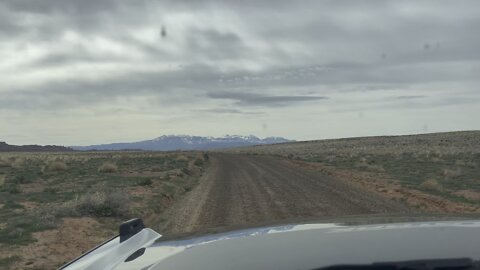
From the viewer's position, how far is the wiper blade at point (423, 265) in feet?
5.81

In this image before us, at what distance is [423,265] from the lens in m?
1.79

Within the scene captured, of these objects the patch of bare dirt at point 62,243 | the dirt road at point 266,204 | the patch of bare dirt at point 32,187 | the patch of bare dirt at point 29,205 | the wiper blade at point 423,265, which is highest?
the wiper blade at point 423,265

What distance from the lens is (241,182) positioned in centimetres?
2516

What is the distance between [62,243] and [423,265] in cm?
1030

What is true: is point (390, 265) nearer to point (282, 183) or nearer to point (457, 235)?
point (457, 235)

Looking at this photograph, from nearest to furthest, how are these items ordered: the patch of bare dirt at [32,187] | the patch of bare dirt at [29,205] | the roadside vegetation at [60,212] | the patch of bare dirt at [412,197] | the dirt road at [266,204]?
the roadside vegetation at [60,212] → the dirt road at [266,204] → the patch of bare dirt at [412,197] → the patch of bare dirt at [29,205] → the patch of bare dirt at [32,187]

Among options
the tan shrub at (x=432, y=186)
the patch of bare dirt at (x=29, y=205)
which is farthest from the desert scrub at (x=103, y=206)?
the tan shrub at (x=432, y=186)

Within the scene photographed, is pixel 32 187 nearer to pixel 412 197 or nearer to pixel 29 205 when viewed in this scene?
pixel 29 205

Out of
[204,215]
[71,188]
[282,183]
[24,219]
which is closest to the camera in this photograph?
[24,219]

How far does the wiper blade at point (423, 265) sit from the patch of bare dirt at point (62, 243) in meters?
8.32

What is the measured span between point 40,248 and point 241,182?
50.2 ft

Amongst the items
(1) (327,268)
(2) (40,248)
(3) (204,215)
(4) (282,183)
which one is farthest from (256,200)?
(1) (327,268)

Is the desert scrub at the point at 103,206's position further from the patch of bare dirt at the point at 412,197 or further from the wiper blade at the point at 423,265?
the wiper blade at the point at 423,265

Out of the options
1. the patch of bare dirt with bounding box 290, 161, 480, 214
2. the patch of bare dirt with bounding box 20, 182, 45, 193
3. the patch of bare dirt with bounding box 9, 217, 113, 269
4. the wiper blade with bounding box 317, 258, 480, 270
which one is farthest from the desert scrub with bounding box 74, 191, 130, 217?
the wiper blade with bounding box 317, 258, 480, 270
